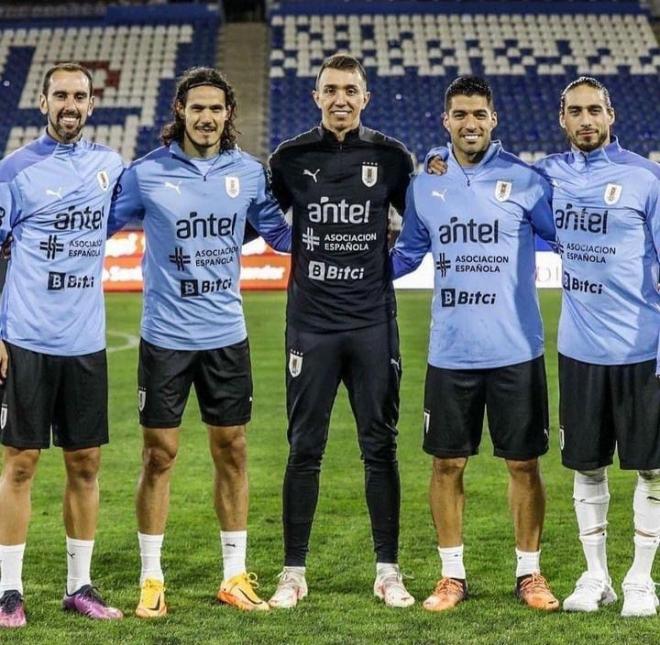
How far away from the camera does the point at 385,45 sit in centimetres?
2681

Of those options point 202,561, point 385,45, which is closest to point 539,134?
point 385,45

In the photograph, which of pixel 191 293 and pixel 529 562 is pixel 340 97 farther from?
pixel 529 562

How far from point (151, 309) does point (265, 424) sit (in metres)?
4.34

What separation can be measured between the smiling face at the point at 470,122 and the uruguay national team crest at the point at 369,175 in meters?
0.34

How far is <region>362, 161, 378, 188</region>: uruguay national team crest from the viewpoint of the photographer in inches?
185

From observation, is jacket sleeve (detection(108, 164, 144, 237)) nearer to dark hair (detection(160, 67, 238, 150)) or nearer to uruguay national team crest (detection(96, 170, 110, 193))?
uruguay national team crest (detection(96, 170, 110, 193))

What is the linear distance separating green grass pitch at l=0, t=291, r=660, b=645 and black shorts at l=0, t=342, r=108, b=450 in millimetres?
699

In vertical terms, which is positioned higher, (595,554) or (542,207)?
(542,207)

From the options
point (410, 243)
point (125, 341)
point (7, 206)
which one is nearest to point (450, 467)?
point (410, 243)

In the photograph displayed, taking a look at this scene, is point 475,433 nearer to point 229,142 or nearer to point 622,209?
point 622,209

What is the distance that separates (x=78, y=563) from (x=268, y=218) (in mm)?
1585

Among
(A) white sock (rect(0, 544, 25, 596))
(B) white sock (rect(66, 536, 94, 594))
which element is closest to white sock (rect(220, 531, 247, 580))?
(B) white sock (rect(66, 536, 94, 594))

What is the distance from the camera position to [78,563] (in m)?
4.64

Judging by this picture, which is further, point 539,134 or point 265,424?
point 539,134
